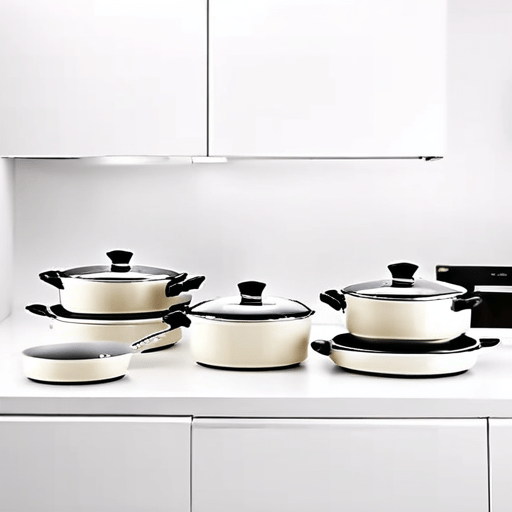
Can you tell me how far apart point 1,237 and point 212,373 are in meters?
0.91

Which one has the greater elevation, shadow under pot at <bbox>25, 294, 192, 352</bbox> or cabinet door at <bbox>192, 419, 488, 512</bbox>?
shadow under pot at <bbox>25, 294, 192, 352</bbox>

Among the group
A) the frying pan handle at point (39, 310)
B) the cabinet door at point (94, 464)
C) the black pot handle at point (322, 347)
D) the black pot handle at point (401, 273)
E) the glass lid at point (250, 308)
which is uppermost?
the black pot handle at point (401, 273)

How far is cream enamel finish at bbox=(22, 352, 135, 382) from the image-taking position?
1545 mm

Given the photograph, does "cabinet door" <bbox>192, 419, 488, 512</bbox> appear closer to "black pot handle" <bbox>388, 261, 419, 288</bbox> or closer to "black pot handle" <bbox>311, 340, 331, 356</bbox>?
"black pot handle" <bbox>311, 340, 331, 356</bbox>

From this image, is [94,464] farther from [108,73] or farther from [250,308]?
[108,73]

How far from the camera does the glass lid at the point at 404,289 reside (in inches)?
65.2

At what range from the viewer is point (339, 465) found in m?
1.46

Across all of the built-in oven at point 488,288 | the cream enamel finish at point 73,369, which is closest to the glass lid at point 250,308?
the cream enamel finish at point 73,369

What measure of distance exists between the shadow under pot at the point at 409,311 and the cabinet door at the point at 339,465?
0.24 m

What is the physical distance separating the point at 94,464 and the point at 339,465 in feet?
1.51

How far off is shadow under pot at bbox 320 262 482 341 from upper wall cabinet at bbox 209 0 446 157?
0.46 meters

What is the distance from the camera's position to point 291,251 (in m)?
2.35

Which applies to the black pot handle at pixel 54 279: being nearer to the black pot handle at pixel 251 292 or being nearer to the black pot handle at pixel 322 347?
the black pot handle at pixel 251 292

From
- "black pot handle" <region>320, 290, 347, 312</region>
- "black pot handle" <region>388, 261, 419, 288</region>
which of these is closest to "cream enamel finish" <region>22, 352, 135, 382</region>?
"black pot handle" <region>320, 290, 347, 312</region>
